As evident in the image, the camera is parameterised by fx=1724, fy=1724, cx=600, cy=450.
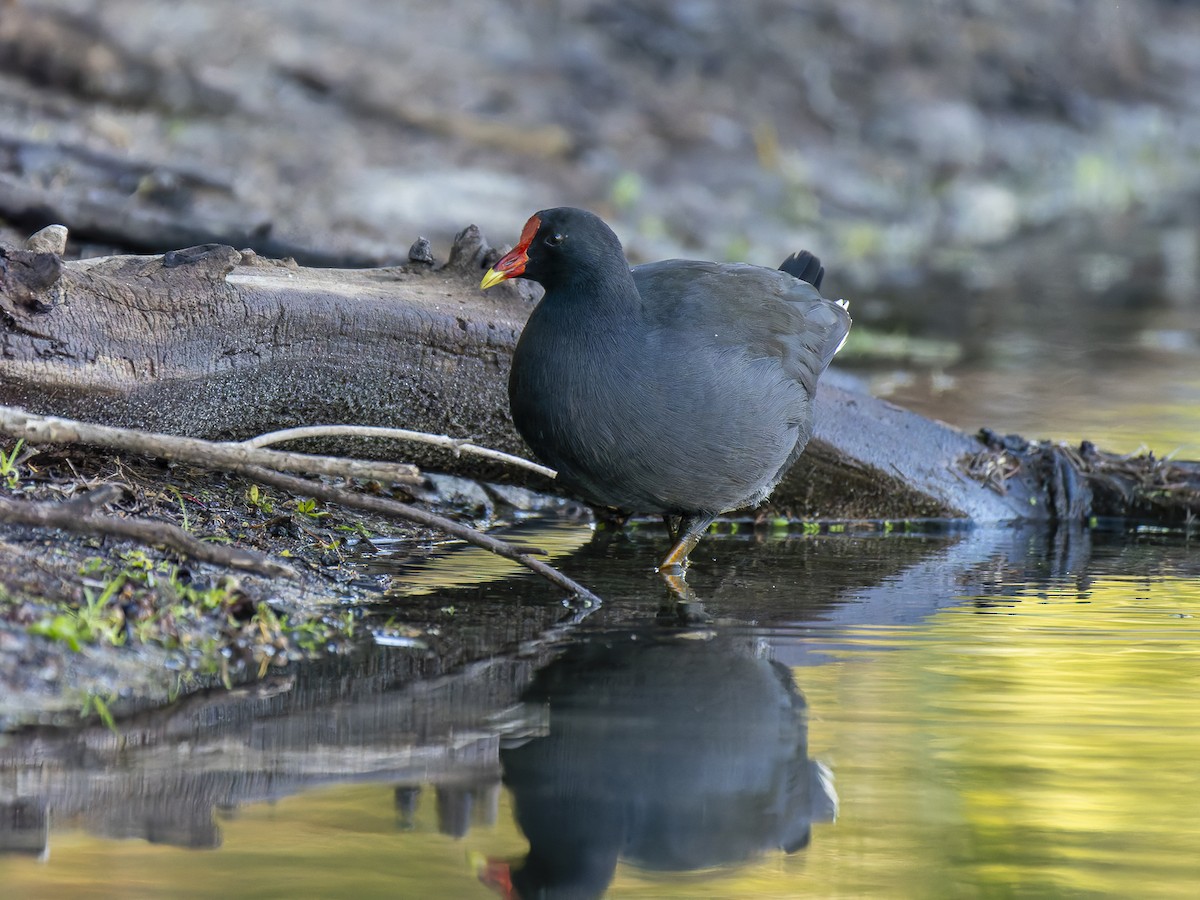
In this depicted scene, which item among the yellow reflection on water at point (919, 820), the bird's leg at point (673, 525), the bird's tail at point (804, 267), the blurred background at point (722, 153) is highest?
the blurred background at point (722, 153)

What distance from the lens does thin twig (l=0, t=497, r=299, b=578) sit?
457 centimetres

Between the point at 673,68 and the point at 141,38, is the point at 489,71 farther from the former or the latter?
the point at 141,38

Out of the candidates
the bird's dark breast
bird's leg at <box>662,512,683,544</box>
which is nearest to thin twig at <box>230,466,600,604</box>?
the bird's dark breast

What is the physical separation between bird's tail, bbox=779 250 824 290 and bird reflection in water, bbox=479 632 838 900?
7.87 feet

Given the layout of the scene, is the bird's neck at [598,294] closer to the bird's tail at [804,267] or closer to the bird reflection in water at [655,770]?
the bird reflection in water at [655,770]

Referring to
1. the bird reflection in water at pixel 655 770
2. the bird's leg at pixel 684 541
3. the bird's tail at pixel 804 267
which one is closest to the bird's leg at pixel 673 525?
the bird's leg at pixel 684 541

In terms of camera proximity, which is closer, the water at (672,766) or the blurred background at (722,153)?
the water at (672,766)

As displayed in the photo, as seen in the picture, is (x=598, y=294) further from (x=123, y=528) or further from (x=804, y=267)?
(x=123, y=528)

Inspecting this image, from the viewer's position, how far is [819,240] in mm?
16781

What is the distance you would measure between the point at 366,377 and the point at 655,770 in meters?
2.79

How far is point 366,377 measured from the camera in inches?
252

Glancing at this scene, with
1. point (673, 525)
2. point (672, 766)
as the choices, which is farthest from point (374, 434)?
point (672, 766)

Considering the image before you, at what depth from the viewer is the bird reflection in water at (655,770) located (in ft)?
11.5

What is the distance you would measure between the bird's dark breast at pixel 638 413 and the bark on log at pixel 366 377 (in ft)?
2.60
